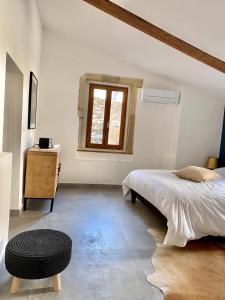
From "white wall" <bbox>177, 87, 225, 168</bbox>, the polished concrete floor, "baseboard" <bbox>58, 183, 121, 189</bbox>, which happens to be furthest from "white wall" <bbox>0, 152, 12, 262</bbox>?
"white wall" <bbox>177, 87, 225, 168</bbox>

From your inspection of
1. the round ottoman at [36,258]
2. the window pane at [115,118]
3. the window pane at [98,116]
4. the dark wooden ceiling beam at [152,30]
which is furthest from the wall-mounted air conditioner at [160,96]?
the round ottoman at [36,258]

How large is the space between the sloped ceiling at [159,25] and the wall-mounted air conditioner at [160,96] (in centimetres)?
30

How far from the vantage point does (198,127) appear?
5.37m

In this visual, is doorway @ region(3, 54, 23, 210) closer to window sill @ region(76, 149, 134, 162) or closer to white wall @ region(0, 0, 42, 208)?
white wall @ region(0, 0, 42, 208)

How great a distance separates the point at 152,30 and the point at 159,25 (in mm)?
107

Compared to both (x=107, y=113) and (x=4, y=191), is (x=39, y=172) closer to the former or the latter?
(x=4, y=191)

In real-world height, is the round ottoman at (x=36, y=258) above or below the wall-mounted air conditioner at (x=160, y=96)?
below

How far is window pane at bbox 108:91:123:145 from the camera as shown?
529 centimetres

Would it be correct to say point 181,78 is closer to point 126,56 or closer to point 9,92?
point 126,56

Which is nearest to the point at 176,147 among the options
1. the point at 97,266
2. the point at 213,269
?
the point at 213,269

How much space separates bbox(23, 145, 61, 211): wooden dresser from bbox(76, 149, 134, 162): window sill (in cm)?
160

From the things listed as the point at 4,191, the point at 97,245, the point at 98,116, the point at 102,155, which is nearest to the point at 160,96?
the point at 98,116

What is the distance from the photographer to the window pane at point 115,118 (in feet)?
17.4

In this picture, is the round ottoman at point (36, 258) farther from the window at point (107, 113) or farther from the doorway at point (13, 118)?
the window at point (107, 113)
